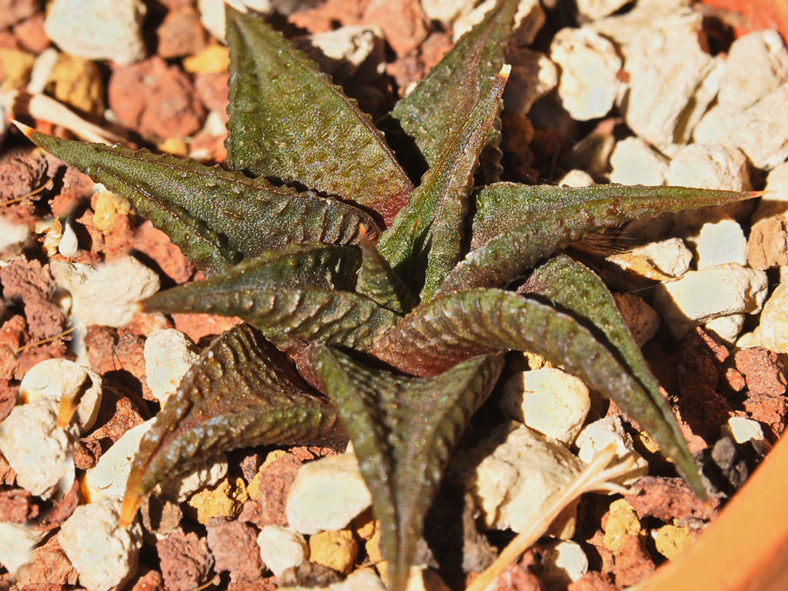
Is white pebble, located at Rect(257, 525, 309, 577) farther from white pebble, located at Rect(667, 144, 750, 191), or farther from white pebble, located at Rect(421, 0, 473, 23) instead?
white pebble, located at Rect(421, 0, 473, 23)

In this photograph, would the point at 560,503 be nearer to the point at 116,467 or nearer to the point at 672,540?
the point at 672,540

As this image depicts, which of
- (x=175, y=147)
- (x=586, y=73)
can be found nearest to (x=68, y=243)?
(x=175, y=147)

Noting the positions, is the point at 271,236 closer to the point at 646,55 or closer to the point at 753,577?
the point at 753,577

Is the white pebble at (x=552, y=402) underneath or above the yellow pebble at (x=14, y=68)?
underneath

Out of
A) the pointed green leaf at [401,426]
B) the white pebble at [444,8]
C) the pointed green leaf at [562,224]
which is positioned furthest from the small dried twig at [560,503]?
the white pebble at [444,8]

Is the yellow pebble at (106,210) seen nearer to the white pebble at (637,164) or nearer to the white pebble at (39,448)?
the white pebble at (39,448)
